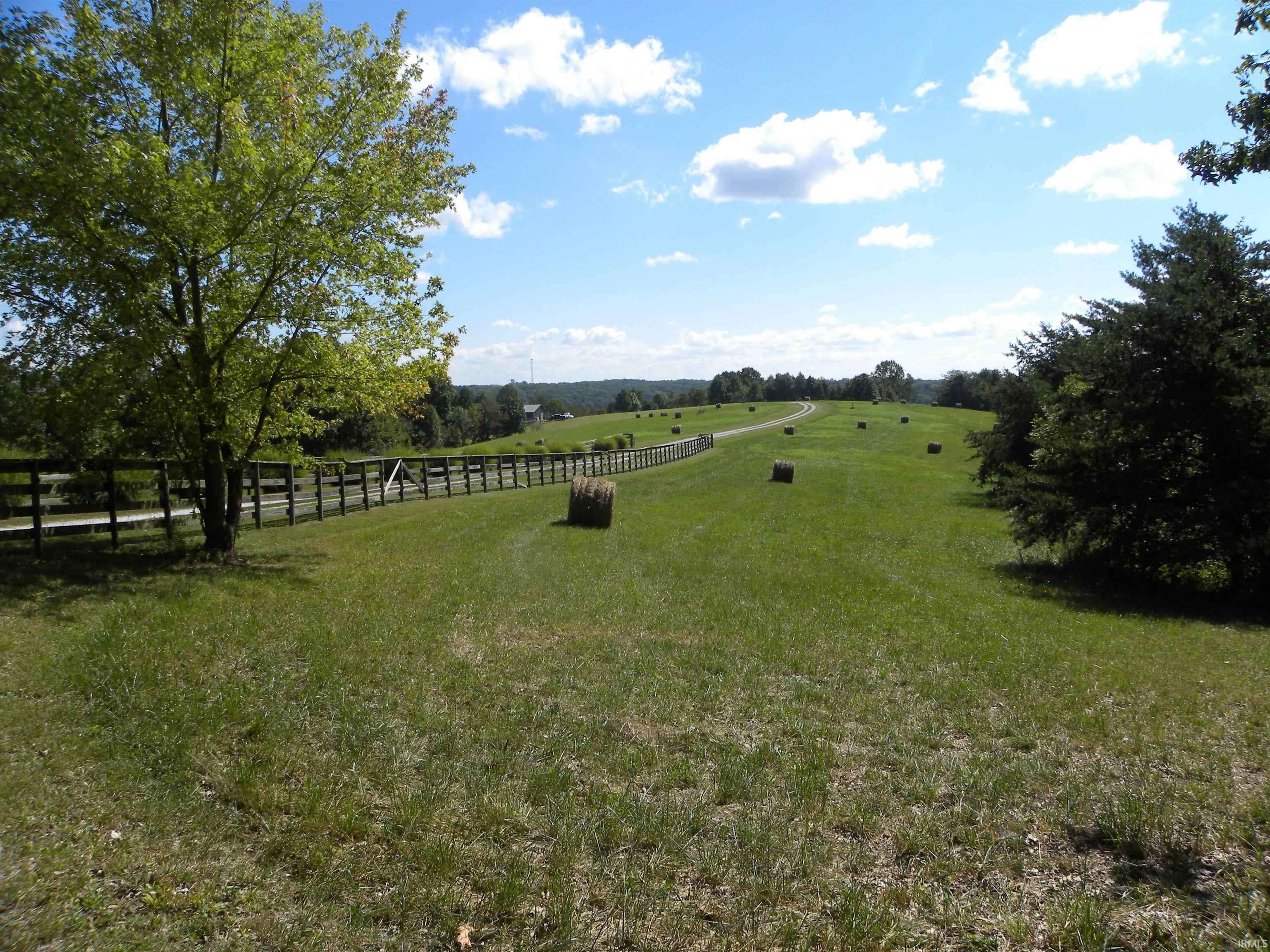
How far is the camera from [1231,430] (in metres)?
14.5

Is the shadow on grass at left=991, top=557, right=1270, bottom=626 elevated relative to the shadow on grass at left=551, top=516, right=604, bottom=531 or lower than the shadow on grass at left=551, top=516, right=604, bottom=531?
lower

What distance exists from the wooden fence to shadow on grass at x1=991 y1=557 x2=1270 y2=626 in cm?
1510

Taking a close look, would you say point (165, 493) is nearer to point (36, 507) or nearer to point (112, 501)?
point (112, 501)

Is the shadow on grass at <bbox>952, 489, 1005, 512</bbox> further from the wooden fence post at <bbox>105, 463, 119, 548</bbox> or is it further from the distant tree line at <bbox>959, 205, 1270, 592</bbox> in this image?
the wooden fence post at <bbox>105, 463, 119, 548</bbox>

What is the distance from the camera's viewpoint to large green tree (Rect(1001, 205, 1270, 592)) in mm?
14219

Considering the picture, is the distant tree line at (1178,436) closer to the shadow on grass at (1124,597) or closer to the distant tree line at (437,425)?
the shadow on grass at (1124,597)

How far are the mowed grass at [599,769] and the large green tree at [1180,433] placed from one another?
3721 millimetres

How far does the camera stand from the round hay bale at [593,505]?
19.5 metres

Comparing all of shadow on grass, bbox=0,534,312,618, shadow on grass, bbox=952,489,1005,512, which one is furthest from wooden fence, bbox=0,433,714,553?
shadow on grass, bbox=952,489,1005,512

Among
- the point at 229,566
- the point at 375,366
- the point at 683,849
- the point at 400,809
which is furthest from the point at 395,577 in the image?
the point at 683,849

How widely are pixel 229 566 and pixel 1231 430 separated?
1830 centimetres

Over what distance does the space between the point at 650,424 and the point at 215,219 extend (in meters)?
85.6

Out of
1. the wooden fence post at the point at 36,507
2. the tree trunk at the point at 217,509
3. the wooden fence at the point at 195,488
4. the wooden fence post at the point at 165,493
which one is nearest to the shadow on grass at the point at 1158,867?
the tree trunk at the point at 217,509

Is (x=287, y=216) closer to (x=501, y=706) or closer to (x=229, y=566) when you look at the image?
(x=229, y=566)
